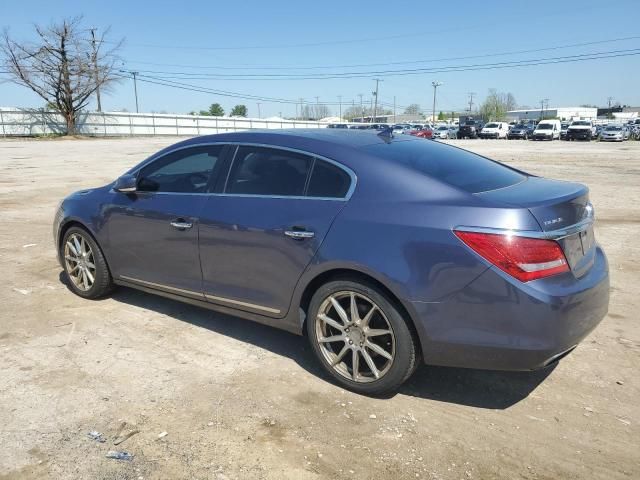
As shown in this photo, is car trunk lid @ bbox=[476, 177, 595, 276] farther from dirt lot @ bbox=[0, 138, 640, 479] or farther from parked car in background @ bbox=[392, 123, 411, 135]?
parked car in background @ bbox=[392, 123, 411, 135]

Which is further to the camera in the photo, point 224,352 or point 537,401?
point 224,352

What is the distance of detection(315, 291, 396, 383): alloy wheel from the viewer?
10.7 ft

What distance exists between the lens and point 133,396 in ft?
11.1

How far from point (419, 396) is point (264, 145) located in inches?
79.7

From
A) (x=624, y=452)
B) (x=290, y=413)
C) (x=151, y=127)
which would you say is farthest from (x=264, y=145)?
(x=151, y=127)

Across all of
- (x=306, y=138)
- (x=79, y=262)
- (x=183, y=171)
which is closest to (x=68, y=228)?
(x=79, y=262)

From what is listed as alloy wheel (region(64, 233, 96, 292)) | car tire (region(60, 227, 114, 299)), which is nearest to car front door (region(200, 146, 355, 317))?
car tire (region(60, 227, 114, 299))

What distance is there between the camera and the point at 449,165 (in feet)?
11.9

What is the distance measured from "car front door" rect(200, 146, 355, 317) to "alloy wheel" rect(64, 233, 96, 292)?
161cm

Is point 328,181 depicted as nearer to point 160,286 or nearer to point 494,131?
Answer: point 160,286

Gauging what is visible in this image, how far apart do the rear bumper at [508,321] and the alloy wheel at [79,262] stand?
11.1 feet

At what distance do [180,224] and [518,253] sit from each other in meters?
2.50

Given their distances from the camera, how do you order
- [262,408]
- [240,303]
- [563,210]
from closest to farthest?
1. [563,210]
2. [262,408]
3. [240,303]

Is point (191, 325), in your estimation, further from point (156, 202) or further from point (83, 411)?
point (83, 411)
